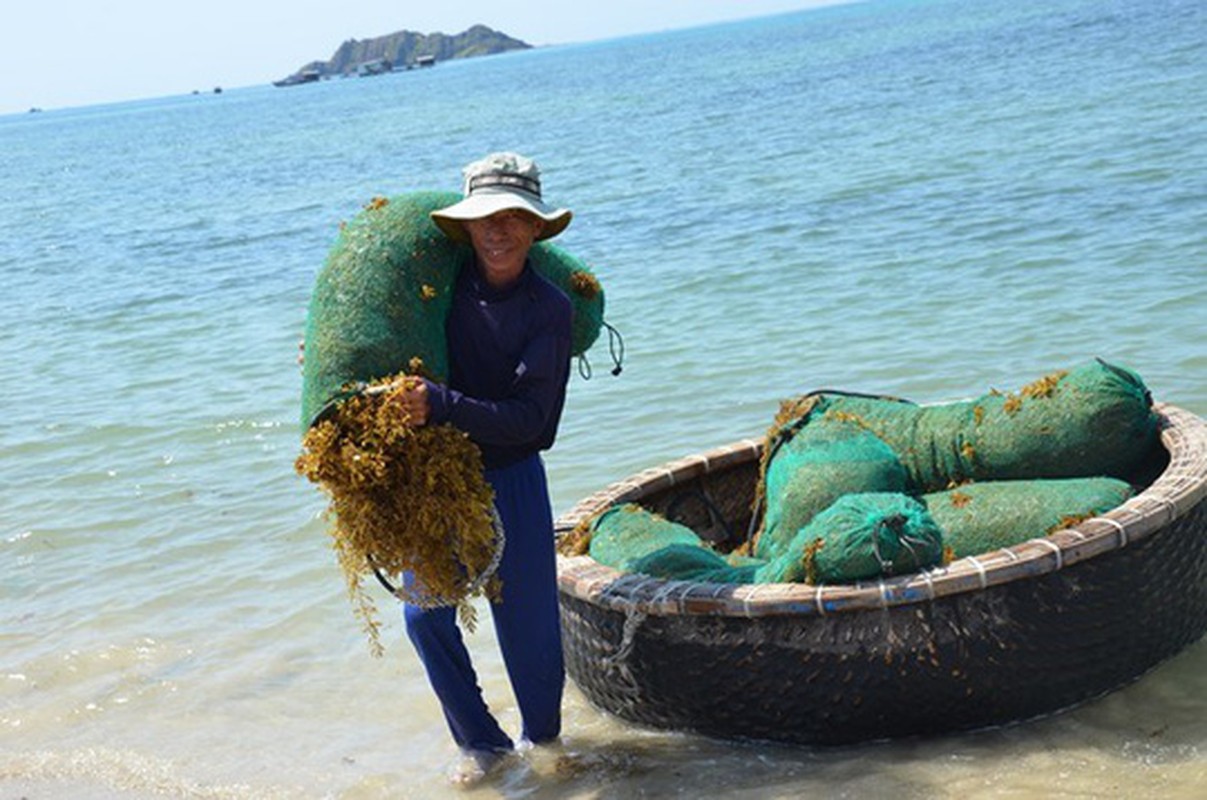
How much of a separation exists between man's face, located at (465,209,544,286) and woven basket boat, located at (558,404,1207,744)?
1032 millimetres

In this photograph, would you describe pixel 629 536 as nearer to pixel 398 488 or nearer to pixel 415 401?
pixel 398 488

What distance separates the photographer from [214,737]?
217 inches

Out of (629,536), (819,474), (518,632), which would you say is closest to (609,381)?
(629,536)

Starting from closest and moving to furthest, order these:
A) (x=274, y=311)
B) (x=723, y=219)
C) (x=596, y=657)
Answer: (x=596, y=657), (x=274, y=311), (x=723, y=219)

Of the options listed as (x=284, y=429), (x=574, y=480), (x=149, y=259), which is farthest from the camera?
(x=149, y=259)

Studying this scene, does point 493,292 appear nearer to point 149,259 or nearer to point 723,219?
point 723,219

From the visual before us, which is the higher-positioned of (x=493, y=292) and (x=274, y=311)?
(x=493, y=292)

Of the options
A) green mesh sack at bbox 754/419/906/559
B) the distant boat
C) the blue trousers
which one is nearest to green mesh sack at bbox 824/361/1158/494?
green mesh sack at bbox 754/419/906/559

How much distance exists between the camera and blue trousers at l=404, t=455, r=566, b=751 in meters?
4.50

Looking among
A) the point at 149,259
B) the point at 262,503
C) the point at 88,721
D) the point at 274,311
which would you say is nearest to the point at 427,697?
the point at 88,721

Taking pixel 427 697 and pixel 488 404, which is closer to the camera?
pixel 488 404

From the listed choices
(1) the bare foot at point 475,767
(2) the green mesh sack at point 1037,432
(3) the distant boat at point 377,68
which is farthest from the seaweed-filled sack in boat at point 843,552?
(3) the distant boat at point 377,68

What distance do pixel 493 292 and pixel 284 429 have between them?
19.5 feet

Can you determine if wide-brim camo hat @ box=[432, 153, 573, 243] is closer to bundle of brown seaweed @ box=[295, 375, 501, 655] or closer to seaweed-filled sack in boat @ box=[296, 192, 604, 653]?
seaweed-filled sack in boat @ box=[296, 192, 604, 653]
